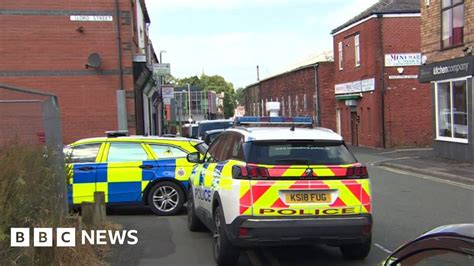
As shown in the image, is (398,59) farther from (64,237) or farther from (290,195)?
(64,237)

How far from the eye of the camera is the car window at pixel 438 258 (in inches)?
96.3

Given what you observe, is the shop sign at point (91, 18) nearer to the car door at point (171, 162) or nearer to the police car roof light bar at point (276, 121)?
the car door at point (171, 162)

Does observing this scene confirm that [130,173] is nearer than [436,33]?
Yes

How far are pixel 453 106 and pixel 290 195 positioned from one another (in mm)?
16136

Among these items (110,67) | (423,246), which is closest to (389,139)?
(110,67)

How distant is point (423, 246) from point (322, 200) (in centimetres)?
318

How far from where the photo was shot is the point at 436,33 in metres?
20.9

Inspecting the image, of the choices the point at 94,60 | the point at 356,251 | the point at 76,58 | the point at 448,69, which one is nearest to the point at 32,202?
the point at 356,251

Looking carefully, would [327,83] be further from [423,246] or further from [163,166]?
[423,246]

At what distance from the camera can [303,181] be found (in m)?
5.86

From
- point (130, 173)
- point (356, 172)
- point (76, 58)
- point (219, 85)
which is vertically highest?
point (219, 85)

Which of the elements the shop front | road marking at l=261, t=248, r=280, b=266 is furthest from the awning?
road marking at l=261, t=248, r=280, b=266

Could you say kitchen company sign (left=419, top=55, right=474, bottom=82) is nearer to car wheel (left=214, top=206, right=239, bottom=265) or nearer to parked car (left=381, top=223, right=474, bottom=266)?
car wheel (left=214, top=206, right=239, bottom=265)

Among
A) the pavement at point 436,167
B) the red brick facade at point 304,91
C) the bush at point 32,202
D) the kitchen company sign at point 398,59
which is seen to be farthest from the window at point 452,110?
the red brick facade at point 304,91
